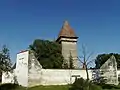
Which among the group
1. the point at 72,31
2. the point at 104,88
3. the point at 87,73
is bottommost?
the point at 104,88

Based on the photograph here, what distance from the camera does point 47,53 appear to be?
51.0 meters

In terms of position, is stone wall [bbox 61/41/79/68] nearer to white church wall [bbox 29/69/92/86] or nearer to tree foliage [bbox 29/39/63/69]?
tree foliage [bbox 29/39/63/69]

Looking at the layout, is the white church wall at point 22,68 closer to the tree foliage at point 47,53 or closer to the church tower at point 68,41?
A: the tree foliage at point 47,53

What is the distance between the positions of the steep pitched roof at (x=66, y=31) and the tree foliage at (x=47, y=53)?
28.3 feet

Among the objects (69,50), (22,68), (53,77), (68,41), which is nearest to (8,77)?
(22,68)

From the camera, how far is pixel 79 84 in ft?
112

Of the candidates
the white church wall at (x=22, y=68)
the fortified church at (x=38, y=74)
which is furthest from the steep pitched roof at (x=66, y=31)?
the white church wall at (x=22, y=68)

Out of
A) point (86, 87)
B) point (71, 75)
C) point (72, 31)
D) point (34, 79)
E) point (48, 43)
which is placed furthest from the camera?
point (72, 31)

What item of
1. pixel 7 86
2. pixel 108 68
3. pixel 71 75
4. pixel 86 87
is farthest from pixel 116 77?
pixel 7 86

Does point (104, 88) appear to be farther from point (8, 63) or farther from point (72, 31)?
point (72, 31)

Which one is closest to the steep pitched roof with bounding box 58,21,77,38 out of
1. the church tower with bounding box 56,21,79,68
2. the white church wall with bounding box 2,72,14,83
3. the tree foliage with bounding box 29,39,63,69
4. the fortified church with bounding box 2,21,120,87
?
the church tower with bounding box 56,21,79,68

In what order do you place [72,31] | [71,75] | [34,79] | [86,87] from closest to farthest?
[86,87] < [34,79] < [71,75] < [72,31]

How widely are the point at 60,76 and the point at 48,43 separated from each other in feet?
46.5

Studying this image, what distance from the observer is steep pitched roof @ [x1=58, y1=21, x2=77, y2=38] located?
63875 millimetres
